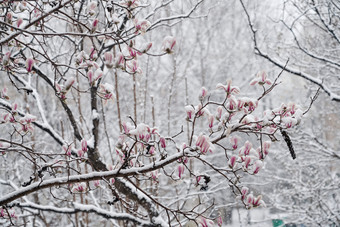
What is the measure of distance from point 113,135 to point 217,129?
5.96m

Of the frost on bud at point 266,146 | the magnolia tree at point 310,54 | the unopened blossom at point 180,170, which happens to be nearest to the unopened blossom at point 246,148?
the frost on bud at point 266,146

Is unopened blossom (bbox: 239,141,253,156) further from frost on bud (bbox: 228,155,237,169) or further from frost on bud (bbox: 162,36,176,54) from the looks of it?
frost on bud (bbox: 162,36,176,54)

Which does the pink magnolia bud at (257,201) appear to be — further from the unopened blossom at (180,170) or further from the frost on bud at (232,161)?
the unopened blossom at (180,170)

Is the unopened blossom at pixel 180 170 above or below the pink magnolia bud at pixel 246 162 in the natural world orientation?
above

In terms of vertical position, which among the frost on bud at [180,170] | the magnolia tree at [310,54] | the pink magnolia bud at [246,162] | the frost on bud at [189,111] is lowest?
the pink magnolia bud at [246,162]

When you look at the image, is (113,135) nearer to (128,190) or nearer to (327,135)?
(128,190)

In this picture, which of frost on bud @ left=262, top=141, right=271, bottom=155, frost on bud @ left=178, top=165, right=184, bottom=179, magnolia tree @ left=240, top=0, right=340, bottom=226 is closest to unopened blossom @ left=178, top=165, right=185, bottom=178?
frost on bud @ left=178, top=165, right=184, bottom=179

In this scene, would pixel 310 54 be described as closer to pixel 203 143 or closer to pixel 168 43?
pixel 168 43

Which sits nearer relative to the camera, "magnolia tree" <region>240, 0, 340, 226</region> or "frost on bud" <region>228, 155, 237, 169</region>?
"frost on bud" <region>228, 155, 237, 169</region>

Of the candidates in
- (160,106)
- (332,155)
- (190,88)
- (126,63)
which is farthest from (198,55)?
(126,63)

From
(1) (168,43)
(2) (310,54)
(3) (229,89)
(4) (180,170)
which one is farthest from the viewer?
(2) (310,54)

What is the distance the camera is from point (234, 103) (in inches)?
48.8

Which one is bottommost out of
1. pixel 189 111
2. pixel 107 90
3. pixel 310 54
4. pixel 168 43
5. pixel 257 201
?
pixel 257 201

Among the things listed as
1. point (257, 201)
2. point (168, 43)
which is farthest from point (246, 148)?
point (168, 43)
